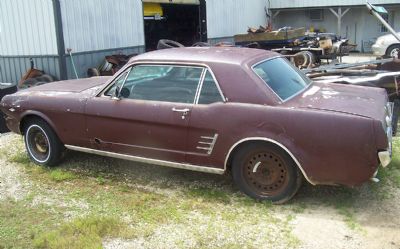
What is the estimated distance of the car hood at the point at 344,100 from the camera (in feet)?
13.9

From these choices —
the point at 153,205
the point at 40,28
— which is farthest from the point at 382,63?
the point at 40,28

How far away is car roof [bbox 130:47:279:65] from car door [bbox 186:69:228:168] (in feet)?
0.71

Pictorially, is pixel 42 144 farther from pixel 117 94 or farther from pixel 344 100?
pixel 344 100

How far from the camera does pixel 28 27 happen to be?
10.4m

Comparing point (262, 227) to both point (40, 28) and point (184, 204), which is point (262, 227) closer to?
point (184, 204)

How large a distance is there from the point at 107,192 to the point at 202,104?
1.46m

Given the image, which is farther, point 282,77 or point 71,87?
point 71,87

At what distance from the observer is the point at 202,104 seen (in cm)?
463

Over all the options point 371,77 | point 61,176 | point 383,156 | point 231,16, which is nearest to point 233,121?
point 383,156

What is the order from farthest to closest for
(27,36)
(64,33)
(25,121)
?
(27,36) → (64,33) → (25,121)

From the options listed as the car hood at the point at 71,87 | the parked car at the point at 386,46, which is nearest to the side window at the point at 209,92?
the car hood at the point at 71,87

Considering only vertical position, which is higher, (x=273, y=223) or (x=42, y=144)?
(x=42, y=144)

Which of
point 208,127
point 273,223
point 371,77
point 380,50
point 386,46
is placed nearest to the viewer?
point 273,223

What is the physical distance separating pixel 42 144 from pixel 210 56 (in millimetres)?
2576
